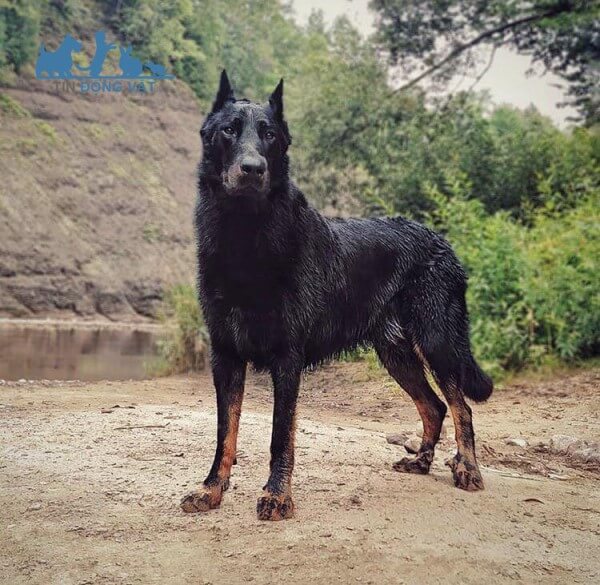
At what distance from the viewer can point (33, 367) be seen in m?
12.8

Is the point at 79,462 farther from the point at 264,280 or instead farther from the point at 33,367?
the point at 33,367

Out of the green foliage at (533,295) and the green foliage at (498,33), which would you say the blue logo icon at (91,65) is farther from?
the green foliage at (533,295)

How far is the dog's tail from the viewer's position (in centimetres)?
479

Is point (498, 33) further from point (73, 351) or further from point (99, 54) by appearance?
point (99, 54)

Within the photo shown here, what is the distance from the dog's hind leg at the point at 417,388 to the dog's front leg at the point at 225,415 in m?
1.18

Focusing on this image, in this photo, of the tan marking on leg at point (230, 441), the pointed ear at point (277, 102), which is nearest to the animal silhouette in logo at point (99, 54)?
the pointed ear at point (277, 102)

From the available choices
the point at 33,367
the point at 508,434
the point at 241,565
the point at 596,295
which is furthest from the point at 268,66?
the point at 241,565

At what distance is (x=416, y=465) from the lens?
4.69 m

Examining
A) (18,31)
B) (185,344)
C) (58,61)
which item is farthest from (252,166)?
(58,61)

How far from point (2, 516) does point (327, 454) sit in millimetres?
2092

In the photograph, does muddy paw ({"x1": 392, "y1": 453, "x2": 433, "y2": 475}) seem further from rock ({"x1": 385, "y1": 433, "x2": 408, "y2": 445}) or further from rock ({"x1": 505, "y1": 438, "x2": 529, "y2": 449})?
rock ({"x1": 505, "y1": 438, "x2": 529, "y2": 449})

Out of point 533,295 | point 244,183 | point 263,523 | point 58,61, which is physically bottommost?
point 263,523

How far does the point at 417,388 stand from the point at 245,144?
81.1 inches

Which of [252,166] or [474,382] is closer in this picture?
[252,166]
